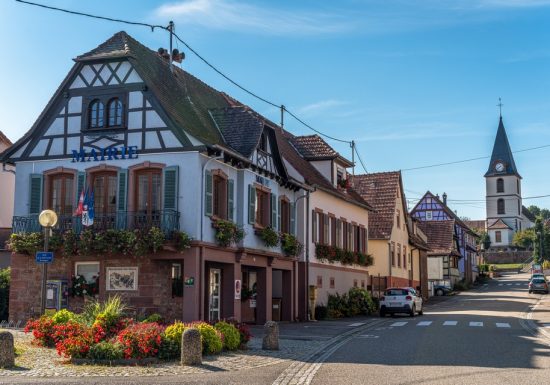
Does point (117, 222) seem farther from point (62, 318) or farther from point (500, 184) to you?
point (500, 184)

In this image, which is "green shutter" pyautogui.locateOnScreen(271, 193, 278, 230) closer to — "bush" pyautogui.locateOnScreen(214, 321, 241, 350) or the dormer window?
the dormer window

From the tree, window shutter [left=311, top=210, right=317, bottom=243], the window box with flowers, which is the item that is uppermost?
the tree

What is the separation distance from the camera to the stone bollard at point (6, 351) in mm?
14820

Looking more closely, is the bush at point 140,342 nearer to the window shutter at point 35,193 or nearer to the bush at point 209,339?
the bush at point 209,339

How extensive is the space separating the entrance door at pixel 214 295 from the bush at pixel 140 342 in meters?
10.1

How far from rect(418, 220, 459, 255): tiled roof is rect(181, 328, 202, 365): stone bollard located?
5924 cm

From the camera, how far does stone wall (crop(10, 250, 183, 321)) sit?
23.7 metres

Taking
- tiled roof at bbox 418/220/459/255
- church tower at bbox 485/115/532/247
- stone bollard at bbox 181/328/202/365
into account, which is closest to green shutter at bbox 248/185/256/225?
stone bollard at bbox 181/328/202/365

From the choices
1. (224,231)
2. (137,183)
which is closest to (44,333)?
(137,183)

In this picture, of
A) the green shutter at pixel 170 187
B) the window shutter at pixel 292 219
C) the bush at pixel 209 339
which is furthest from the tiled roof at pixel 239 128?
the bush at pixel 209 339

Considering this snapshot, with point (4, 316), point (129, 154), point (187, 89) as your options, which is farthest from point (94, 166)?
point (4, 316)

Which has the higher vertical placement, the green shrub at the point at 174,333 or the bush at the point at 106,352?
the green shrub at the point at 174,333

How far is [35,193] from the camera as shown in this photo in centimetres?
2553

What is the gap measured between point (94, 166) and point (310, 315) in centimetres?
1266
